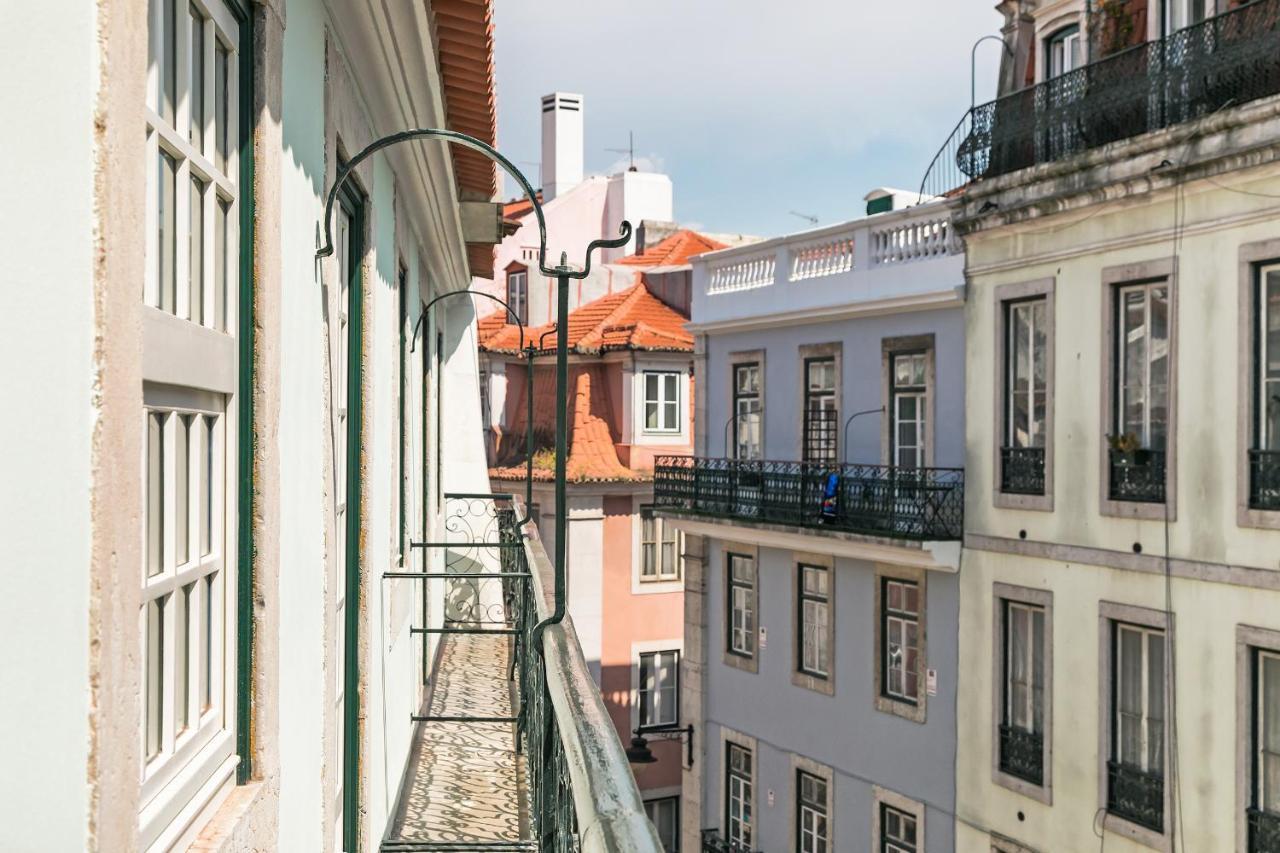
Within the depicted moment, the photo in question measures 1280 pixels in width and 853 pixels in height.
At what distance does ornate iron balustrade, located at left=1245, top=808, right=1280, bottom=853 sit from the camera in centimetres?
1205

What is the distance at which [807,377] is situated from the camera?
1973 centimetres

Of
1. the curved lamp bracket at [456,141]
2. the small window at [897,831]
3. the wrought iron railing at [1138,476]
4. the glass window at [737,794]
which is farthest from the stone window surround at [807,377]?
the curved lamp bracket at [456,141]

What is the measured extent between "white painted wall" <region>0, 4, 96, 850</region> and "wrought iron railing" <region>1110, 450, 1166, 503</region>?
1308 centimetres

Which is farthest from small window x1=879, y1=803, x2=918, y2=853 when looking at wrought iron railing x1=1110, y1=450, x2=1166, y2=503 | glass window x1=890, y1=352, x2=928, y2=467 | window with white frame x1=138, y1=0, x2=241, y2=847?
window with white frame x1=138, y1=0, x2=241, y2=847

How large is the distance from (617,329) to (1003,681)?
14289 millimetres

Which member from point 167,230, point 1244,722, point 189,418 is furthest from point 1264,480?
point 167,230

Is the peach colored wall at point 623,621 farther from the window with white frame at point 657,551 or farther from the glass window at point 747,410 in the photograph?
the glass window at point 747,410

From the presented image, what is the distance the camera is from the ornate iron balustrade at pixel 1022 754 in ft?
49.9

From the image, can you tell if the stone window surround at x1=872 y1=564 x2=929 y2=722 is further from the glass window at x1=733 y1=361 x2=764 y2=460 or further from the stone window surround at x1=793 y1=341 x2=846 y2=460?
the glass window at x1=733 y1=361 x2=764 y2=460

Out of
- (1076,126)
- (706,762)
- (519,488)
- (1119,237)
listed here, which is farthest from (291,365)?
(519,488)

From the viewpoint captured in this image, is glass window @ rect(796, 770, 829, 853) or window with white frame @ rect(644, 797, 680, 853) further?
window with white frame @ rect(644, 797, 680, 853)

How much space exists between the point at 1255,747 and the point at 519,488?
1854 cm

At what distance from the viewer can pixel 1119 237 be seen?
45.9ft

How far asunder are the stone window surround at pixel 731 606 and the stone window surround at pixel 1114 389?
721 cm
